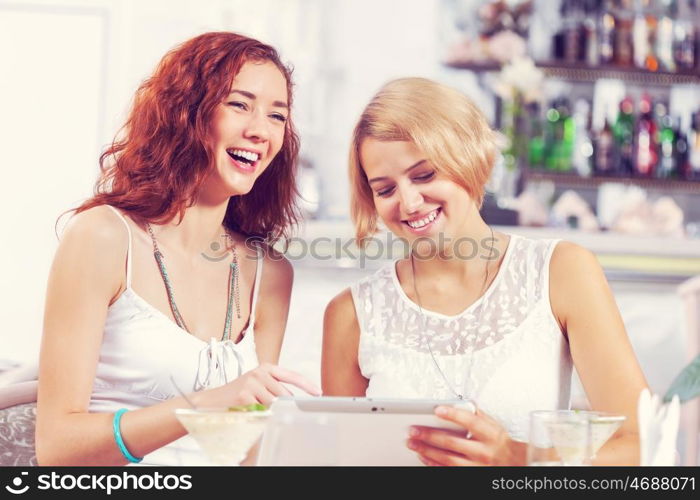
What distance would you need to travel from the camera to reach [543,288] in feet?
6.48

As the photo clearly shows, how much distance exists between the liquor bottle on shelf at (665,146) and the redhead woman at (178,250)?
308cm

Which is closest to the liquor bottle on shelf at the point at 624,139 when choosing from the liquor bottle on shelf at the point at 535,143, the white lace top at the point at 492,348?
the liquor bottle on shelf at the point at 535,143

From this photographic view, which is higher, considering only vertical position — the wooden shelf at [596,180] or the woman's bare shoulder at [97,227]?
the wooden shelf at [596,180]

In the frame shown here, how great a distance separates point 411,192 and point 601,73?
323 cm

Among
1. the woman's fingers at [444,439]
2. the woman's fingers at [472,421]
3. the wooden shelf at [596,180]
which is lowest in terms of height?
the woman's fingers at [444,439]

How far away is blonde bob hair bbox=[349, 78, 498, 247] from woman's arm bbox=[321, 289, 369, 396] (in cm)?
35

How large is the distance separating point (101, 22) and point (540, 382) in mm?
3768

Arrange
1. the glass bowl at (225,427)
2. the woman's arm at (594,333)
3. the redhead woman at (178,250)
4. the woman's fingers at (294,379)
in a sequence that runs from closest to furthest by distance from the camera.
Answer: the glass bowl at (225,427)
the woman's fingers at (294,379)
the woman's arm at (594,333)
the redhead woman at (178,250)

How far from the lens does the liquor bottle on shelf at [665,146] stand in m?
4.73

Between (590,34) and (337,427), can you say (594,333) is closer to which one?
(337,427)

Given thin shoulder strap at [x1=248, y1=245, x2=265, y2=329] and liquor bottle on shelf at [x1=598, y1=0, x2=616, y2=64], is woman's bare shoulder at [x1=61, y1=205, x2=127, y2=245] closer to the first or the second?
thin shoulder strap at [x1=248, y1=245, x2=265, y2=329]

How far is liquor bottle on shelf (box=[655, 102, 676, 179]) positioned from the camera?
186 inches

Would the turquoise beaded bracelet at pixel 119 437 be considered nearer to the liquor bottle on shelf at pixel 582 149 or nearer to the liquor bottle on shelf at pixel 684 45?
the liquor bottle on shelf at pixel 582 149

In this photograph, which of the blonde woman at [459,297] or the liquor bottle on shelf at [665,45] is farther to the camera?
the liquor bottle on shelf at [665,45]
